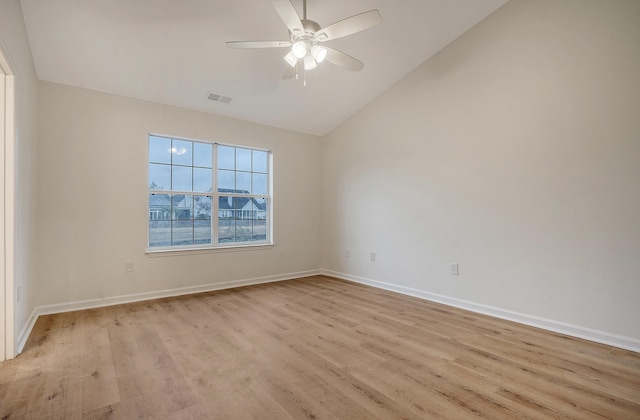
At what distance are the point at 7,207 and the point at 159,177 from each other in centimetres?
185

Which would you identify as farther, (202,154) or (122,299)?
(202,154)

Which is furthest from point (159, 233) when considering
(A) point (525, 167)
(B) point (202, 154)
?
(A) point (525, 167)

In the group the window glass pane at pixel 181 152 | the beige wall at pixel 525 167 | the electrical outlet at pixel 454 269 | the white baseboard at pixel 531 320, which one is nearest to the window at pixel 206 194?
the window glass pane at pixel 181 152

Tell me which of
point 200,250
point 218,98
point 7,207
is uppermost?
point 218,98

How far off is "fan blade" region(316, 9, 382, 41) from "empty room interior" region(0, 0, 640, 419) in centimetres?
2

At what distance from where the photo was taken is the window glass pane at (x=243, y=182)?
4648mm

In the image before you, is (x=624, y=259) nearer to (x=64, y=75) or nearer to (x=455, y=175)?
(x=455, y=175)

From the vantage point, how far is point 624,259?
246 cm

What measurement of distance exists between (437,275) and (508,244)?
89cm

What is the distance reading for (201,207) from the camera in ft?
14.1

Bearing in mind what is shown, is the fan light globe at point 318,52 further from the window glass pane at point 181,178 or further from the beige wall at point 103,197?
the window glass pane at point 181,178

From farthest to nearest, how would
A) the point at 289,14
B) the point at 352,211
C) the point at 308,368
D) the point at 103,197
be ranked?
the point at 352,211 < the point at 103,197 < the point at 289,14 < the point at 308,368

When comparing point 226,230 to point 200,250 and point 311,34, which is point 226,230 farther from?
point 311,34

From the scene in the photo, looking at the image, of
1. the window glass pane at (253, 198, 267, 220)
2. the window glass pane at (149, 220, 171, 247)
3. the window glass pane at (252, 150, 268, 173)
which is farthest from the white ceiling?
the window glass pane at (149, 220, 171, 247)
